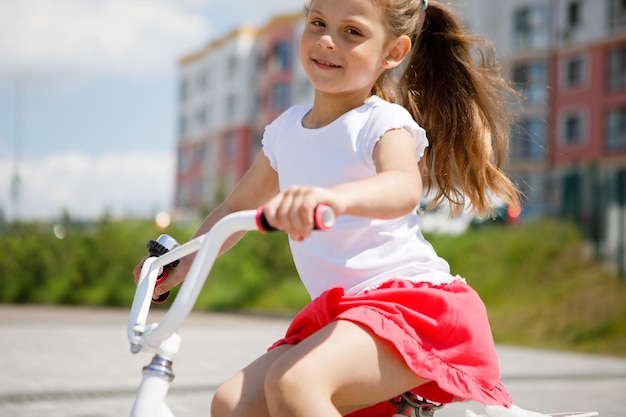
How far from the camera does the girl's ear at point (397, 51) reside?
228 centimetres

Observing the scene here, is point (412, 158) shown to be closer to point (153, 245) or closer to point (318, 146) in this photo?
point (318, 146)

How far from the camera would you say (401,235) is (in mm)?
2137

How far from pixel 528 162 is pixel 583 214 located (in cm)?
2239

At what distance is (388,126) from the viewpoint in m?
2.10

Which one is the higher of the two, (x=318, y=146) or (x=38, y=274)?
(x=318, y=146)

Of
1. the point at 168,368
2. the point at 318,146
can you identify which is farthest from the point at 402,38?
the point at 168,368

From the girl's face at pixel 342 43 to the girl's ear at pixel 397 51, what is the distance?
0.23 feet

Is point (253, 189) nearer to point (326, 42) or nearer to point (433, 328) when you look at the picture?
point (326, 42)

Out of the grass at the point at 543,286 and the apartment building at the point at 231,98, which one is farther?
the apartment building at the point at 231,98

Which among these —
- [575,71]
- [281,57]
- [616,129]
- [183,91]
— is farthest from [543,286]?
[183,91]

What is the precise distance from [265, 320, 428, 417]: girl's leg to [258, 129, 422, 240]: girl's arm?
0.28 m

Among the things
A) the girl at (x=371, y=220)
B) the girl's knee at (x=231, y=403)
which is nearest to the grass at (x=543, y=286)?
the girl at (x=371, y=220)

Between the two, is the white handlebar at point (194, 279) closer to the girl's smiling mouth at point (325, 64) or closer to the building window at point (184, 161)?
the girl's smiling mouth at point (325, 64)

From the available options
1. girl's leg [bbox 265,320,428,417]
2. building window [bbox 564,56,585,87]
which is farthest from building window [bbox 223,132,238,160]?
girl's leg [bbox 265,320,428,417]
